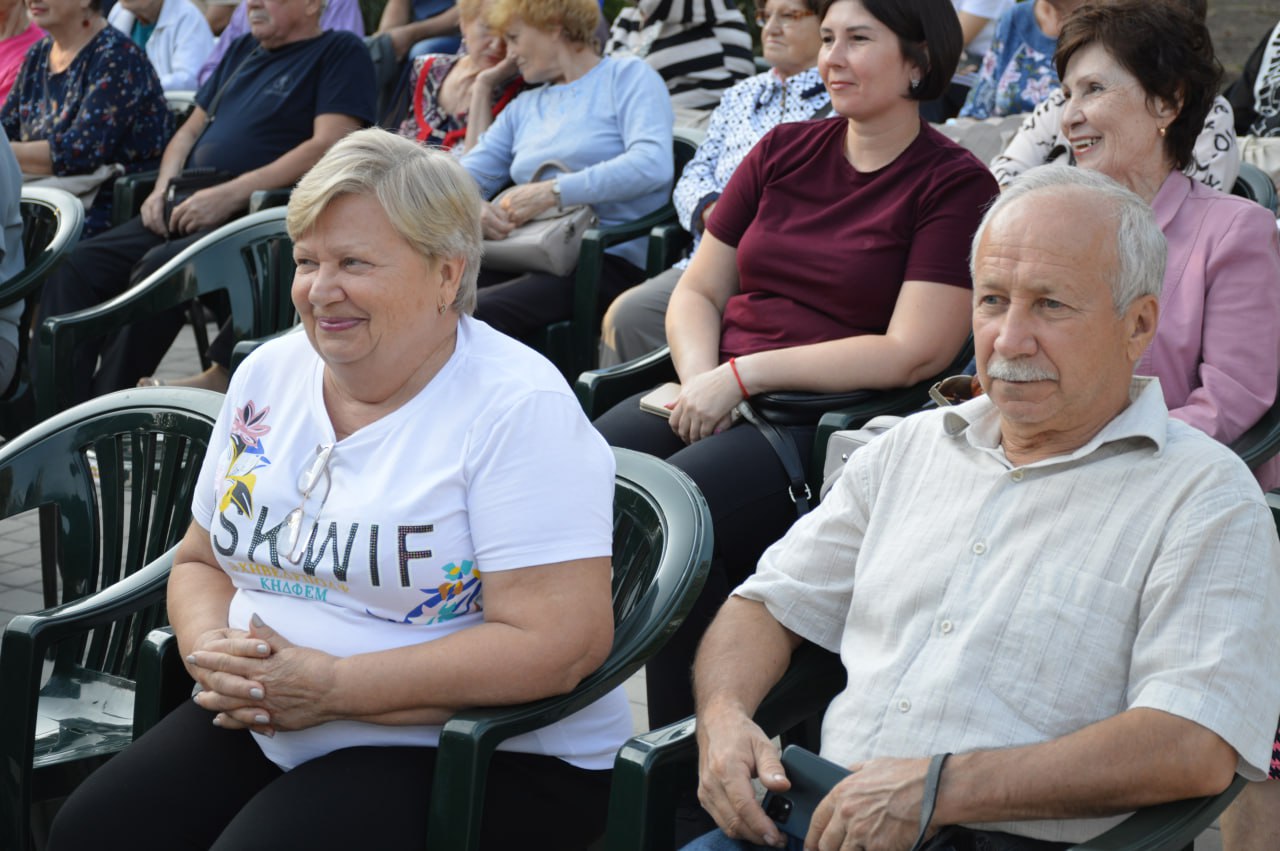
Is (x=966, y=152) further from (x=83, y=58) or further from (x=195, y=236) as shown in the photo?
(x=83, y=58)

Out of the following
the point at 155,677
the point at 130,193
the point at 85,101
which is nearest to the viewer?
the point at 155,677

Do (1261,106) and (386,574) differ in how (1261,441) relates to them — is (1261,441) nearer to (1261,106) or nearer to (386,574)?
(386,574)

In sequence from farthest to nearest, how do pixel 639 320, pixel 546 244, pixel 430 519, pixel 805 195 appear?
pixel 546 244
pixel 639 320
pixel 805 195
pixel 430 519

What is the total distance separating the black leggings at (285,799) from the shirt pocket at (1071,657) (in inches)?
25.6

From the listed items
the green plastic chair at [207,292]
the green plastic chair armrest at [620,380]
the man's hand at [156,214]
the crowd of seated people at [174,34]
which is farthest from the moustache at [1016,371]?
the crowd of seated people at [174,34]

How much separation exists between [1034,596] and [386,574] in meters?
0.88

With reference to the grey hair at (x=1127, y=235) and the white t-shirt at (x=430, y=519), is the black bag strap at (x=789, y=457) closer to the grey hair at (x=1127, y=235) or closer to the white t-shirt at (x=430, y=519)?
the white t-shirt at (x=430, y=519)

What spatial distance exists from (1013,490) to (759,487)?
1092 millimetres

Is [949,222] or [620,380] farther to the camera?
[620,380]

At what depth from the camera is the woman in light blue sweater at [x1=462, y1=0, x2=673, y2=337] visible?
449cm

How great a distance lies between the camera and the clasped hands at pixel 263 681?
2.03m

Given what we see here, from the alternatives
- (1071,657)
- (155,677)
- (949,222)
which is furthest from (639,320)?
(1071,657)

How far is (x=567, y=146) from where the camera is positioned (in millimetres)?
4652

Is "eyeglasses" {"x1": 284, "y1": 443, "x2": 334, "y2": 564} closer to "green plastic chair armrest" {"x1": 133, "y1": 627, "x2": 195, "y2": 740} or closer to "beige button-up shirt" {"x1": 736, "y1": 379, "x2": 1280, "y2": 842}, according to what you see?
"green plastic chair armrest" {"x1": 133, "y1": 627, "x2": 195, "y2": 740}
